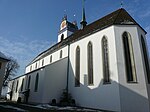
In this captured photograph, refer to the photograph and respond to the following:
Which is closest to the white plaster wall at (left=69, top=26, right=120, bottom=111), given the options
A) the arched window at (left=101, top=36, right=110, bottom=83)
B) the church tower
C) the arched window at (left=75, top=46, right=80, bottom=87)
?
the arched window at (left=101, top=36, right=110, bottom=83)

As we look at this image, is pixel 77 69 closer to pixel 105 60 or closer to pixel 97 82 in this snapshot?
pixel 97 82

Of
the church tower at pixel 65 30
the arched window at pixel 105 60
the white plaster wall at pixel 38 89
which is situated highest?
the church tower at pixel 65 30

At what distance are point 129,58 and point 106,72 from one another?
259 cm

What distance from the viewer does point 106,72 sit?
13.6 meters

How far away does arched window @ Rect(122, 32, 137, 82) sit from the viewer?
12492 millimetres

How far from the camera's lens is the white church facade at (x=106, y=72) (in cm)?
1198

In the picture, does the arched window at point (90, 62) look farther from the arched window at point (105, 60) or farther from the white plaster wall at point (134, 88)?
the white plaster wall at point (134, 88)

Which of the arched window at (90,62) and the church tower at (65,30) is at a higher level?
the church tower at (65,30)

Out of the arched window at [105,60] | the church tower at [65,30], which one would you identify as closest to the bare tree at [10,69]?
the church tower at [65,30]

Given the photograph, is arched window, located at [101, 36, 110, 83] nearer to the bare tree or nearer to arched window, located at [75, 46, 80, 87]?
arched window, located at [75, 46, 80, 87]

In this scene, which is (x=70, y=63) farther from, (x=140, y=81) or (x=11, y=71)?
(x=11, y=71)

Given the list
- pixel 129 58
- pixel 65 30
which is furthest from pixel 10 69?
pixel 129 58

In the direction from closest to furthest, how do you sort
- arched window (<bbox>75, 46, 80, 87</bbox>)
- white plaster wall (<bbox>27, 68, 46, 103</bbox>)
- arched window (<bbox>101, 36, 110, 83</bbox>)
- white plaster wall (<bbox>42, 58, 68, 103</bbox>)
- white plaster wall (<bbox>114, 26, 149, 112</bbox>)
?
1. white plaster wall (<bbox>114, 26, 149, 112</bbox>)
2. arched window (<bbox>101, 36, 110, 83</bbox>)
3. arched window (<bbox>75, 46, 80, 87</bbox>)
4. white plaster wall (<bbox>42, 58, 68, 103</bbox>)
5. white plaster wall (<bbox>27, 68, 46, 103</bbox>)

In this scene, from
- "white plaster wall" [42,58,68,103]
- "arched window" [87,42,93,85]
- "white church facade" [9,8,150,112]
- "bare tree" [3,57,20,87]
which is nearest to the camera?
"white church facade" [9,8,150,112]
